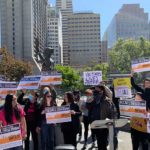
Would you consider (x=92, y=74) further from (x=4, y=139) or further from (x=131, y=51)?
(x=131, y=51)

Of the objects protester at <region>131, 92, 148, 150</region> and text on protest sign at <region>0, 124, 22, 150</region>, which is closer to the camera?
text on protest sign at <region>0, 124, 22, 150</region>

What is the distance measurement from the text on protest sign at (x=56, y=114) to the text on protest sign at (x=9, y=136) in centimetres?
232

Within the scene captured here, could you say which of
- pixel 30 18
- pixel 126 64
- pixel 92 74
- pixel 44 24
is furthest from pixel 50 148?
pixel 44 24

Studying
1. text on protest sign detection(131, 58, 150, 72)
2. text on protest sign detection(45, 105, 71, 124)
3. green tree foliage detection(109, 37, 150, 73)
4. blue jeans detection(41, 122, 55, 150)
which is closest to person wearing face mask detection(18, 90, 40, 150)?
blue jeans detection(41, 122, 55, 150)

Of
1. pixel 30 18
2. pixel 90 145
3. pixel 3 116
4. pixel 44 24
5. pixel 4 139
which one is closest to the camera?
pixel 4 139

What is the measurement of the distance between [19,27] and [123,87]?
443 ft

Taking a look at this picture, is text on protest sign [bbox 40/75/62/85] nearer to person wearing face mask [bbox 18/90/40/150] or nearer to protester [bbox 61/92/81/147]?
person wearing face mask [bbox 18/90/40/150]

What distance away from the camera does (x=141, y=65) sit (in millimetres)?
9430

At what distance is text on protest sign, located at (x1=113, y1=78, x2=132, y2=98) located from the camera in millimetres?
10023

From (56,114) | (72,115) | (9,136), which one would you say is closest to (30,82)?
(72,115)

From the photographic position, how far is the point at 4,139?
21.4 ft

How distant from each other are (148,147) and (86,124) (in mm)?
3640

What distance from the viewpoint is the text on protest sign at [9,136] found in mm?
6504

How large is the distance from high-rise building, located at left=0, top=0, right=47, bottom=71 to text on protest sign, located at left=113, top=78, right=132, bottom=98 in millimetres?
123946
